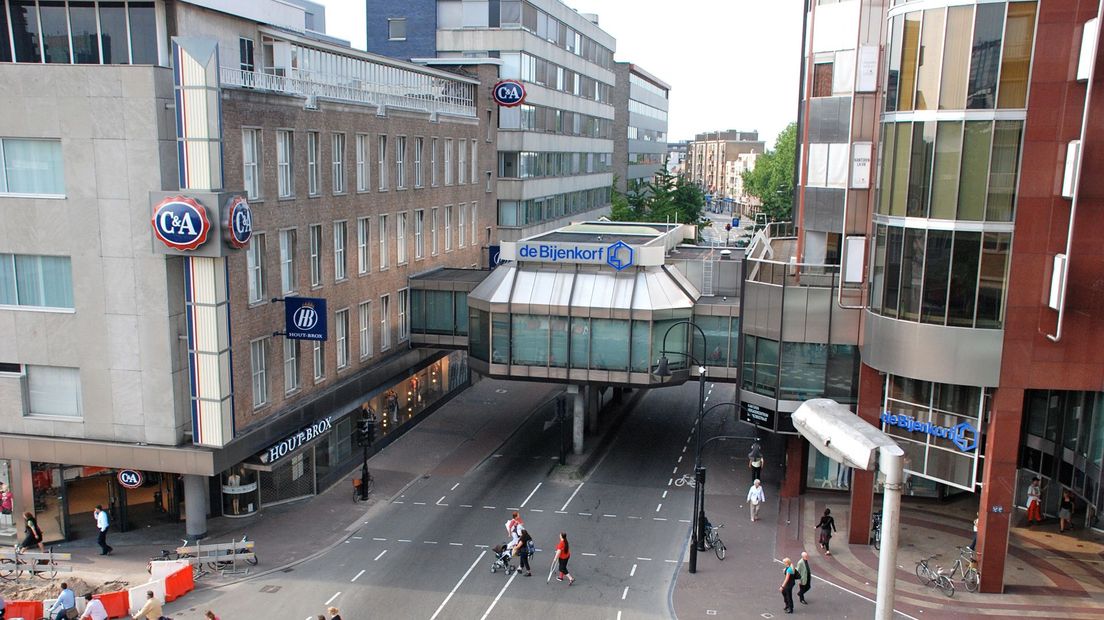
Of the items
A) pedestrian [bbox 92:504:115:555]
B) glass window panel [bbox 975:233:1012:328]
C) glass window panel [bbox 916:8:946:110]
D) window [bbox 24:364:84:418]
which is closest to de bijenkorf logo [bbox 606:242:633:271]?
glass window panel [bbox 916:8:946:110]

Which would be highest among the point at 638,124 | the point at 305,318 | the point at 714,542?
the point at 638,124

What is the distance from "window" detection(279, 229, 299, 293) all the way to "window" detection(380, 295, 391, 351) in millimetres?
8292

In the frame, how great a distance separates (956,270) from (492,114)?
36373 millimetres

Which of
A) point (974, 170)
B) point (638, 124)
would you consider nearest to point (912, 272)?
point (974, 170)

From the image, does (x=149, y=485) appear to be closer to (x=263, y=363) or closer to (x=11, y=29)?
(x=263, y=363)

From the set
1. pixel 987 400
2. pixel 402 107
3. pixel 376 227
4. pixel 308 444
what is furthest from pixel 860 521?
pixel 402 107

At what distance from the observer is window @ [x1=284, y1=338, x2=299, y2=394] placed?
1369 inches

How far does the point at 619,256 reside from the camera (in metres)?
38.5

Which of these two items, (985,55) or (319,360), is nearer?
(985,55)

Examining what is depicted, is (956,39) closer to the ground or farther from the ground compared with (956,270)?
farther from the ground

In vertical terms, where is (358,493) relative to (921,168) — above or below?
below

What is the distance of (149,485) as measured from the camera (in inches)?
1309

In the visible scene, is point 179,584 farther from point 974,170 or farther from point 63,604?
point 974,170

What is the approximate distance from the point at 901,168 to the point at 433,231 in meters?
27.0
